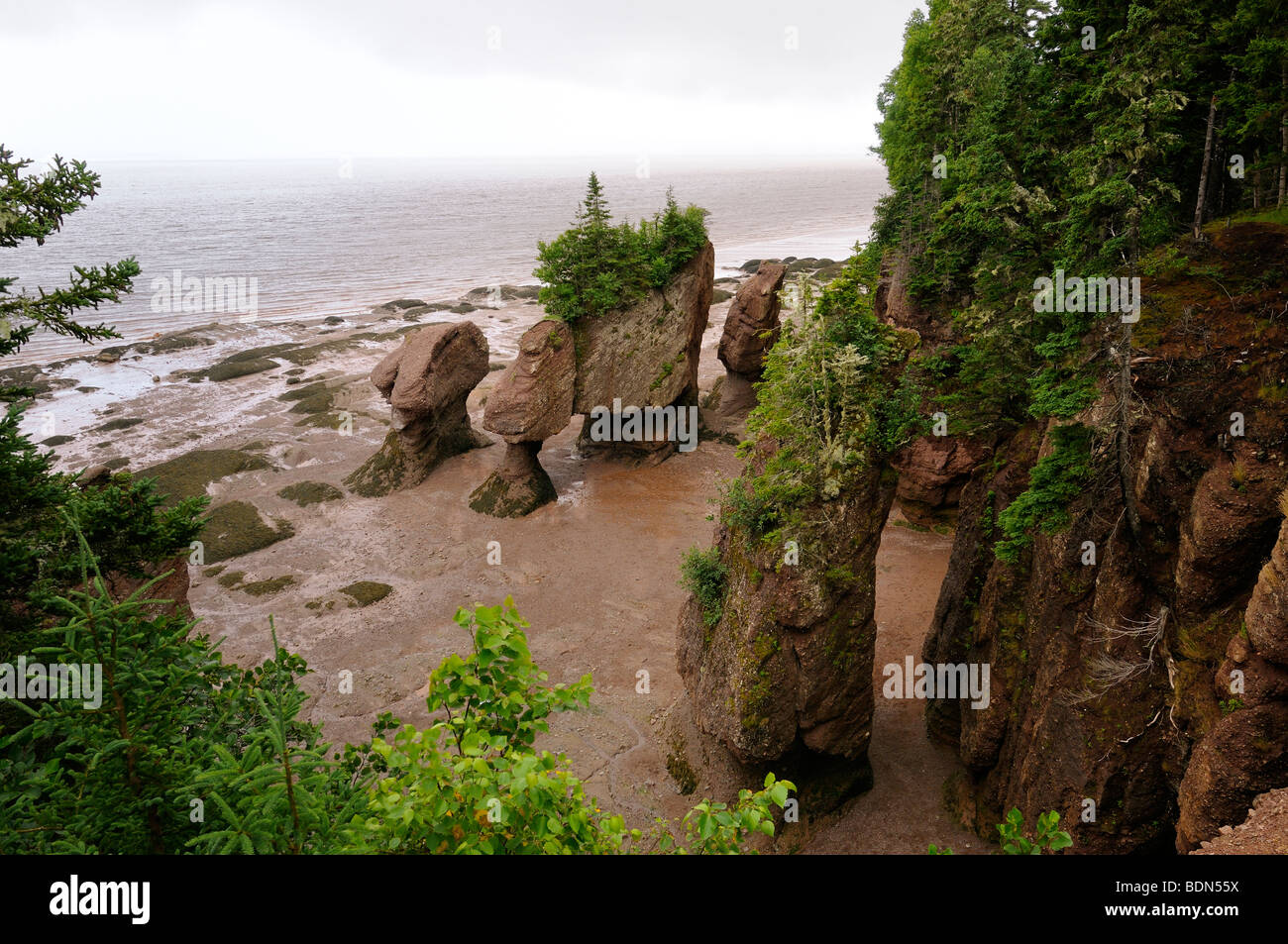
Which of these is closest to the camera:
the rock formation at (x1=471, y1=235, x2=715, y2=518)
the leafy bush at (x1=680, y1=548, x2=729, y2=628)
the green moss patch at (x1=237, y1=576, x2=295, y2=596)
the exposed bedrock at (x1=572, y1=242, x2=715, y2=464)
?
the leafy bush at (x1=680, y1=548, x2=729, y2=628)

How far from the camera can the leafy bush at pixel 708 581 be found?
51.2 ft

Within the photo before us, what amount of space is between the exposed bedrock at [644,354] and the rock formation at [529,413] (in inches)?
31.8

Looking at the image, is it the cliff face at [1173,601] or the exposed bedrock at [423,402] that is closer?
the cliff face at [1173,601]

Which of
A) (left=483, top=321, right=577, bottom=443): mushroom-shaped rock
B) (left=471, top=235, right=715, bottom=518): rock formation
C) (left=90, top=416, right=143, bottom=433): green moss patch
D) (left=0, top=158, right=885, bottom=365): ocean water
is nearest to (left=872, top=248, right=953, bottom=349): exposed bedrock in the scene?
(left=471, top=235, right=715, bottom=518): rock formation

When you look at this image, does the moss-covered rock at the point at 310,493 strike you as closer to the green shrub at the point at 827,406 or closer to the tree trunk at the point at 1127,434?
the green shrub at the point at 827,406

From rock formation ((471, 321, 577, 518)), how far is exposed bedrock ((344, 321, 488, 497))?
11.5 feet

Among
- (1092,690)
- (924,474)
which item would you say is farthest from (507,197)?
(1092,690)

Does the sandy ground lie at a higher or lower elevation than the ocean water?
lower

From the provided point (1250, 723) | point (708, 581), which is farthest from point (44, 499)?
point (1250, 723)

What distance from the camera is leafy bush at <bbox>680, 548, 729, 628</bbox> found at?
1560 cm

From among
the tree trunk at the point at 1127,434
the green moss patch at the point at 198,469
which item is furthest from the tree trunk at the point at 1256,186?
the green moss patch at the point at 198,469

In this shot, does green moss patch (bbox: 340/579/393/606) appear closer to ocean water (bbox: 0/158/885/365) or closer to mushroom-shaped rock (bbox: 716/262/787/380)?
mushroom-shaped rock (bbox: 716/262/787/380)

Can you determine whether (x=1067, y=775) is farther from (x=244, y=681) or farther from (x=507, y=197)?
(x=507, y=197)

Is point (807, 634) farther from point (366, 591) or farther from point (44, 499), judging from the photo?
point (366, 591)
